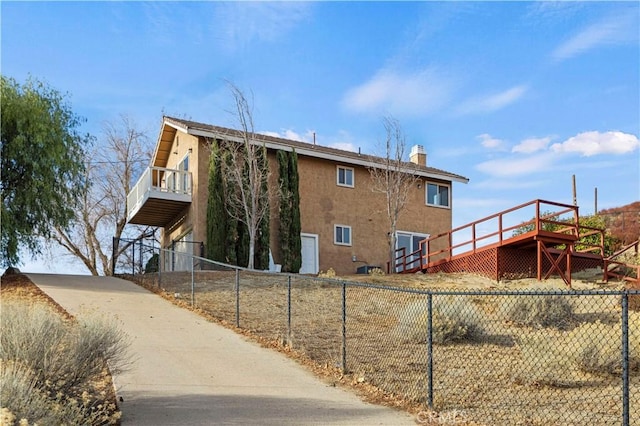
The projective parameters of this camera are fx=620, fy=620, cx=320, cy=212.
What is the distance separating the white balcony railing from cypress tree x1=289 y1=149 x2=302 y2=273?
13.3 feet

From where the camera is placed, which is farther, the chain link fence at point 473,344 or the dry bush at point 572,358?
the dry bush at point 572,358

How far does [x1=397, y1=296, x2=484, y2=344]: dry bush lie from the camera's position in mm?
10992

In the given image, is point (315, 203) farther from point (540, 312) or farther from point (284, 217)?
point (540, 312)

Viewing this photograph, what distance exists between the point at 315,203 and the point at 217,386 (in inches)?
726

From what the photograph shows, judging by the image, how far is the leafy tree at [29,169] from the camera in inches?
785

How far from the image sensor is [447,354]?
10.2 metres

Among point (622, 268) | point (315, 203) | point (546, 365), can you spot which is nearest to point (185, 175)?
point (315, 203)

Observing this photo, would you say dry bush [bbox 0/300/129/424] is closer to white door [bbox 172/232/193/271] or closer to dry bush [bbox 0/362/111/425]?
dry bush [bbox 0/362/111/425]

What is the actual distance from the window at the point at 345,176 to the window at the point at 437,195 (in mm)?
4312

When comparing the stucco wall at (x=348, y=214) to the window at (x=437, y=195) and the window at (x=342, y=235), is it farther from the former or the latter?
the window at (x=437, y=195)

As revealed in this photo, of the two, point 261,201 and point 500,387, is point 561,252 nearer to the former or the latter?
point 261,201

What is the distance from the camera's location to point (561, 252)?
2073cm

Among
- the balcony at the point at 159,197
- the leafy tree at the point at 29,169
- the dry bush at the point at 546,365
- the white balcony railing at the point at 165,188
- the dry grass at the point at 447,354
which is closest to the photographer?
the dry grass at the point at 447,354

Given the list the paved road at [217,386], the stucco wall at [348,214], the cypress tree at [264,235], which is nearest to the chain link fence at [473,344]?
the paved road at [217,386]
